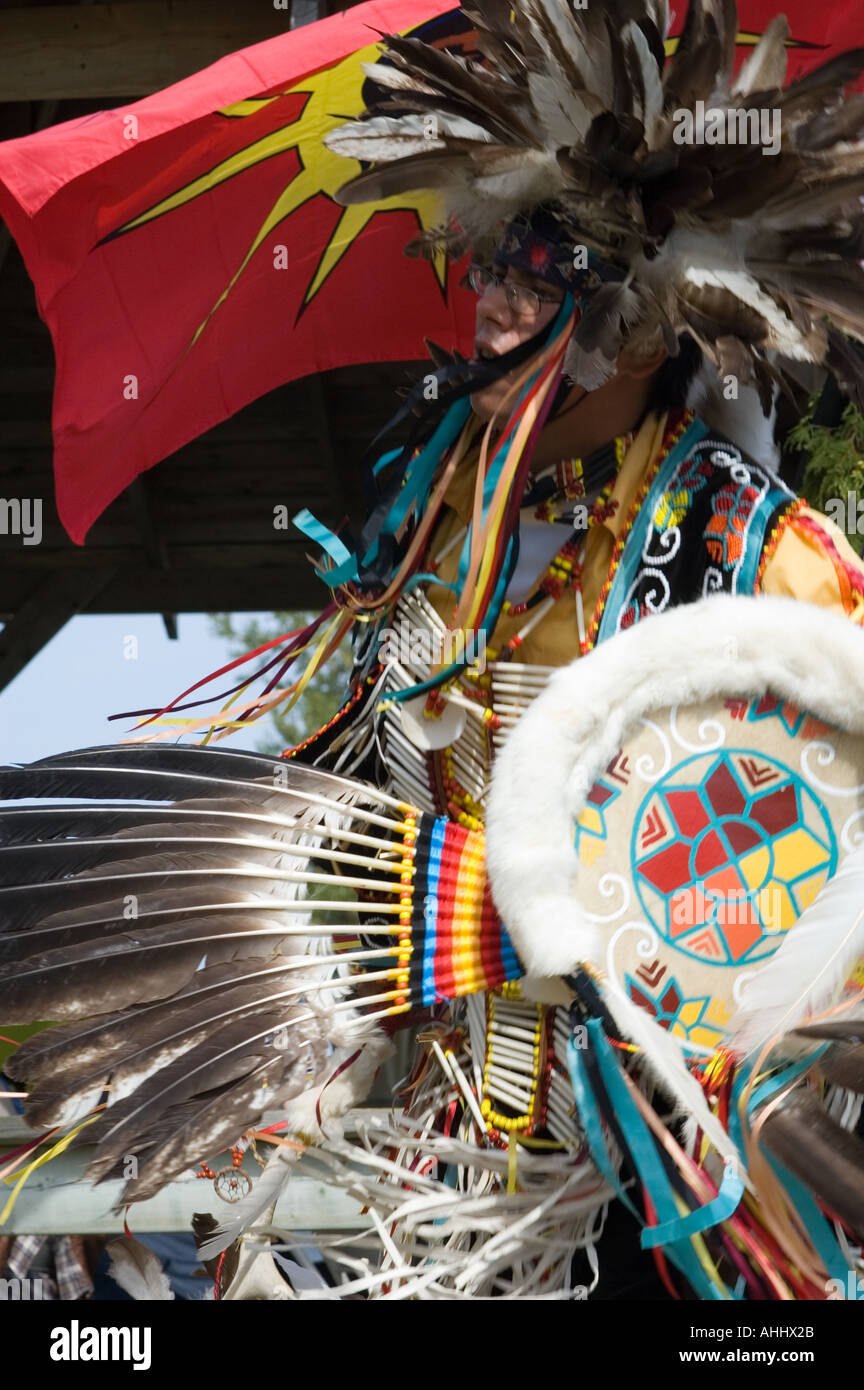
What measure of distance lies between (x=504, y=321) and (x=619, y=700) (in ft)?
1.79

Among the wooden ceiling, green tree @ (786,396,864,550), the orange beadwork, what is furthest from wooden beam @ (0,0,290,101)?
the orange beadwork

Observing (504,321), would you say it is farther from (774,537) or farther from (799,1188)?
(799,1188)

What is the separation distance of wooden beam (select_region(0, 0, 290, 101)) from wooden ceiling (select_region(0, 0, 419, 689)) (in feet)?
2.80

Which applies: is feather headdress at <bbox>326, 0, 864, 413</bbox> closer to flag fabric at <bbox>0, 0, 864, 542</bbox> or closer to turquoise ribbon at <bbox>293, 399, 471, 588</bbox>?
turquoise ribbon at <bbox>293, 399, 471, 588</bbox>

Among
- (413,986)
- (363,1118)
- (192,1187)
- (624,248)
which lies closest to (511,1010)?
(413,986)

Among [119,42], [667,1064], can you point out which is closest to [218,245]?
[667,1064]

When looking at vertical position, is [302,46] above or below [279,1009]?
above

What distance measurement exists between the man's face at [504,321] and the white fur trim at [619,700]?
0.40 metres

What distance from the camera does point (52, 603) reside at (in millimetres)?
6605

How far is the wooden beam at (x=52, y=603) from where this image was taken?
6574 mm

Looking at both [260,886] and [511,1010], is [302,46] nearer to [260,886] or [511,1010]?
[260,886]
